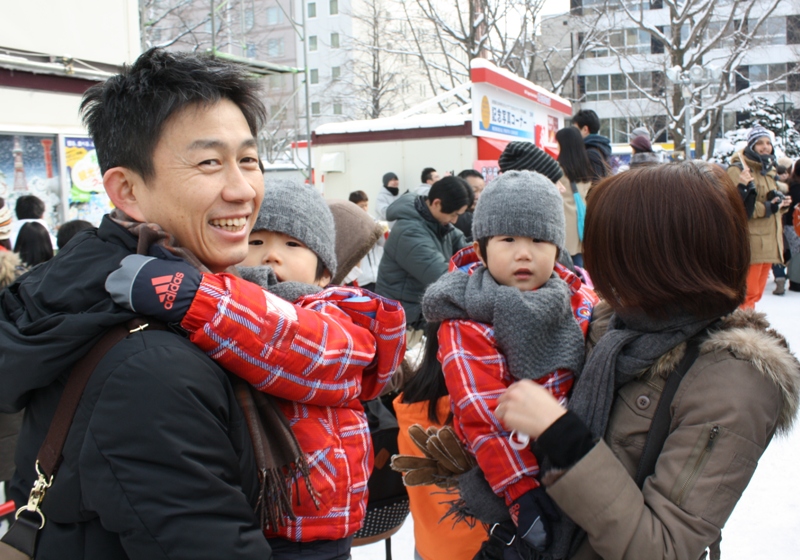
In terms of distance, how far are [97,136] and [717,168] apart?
4.80 feet

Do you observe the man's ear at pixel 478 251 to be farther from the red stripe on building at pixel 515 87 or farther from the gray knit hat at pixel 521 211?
the red stripe on building at pixel 515 87

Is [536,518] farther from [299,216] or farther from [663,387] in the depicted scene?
[299,216]

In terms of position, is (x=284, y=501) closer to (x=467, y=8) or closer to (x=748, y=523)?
(x=748, y=523)

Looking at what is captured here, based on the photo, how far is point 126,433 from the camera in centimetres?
110

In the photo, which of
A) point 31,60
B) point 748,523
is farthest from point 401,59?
point 748,523

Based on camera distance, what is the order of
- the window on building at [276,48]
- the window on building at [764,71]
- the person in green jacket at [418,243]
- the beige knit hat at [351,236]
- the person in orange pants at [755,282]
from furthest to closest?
the window on building at [276,48] < the window on building at [764,71] < the person in orange pants at [755,282] < the person in green jacket at [418,243] < the beige knit hat at [351,236]

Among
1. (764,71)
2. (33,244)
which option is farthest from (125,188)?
(764,71)

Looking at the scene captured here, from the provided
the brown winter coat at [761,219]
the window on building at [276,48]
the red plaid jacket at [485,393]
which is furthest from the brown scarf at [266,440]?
the window on building at [276,48]

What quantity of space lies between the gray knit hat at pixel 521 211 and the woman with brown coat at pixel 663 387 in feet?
1.82

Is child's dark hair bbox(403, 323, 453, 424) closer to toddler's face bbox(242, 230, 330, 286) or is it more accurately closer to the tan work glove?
the tan work glove

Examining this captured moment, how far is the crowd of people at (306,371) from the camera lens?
3.73ft

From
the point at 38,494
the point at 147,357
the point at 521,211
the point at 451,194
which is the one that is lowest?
the point at 38,494

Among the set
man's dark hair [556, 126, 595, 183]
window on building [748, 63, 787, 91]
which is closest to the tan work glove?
man's dark hair [556, 126, 595, 183]

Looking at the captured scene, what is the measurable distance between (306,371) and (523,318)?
0.82m
